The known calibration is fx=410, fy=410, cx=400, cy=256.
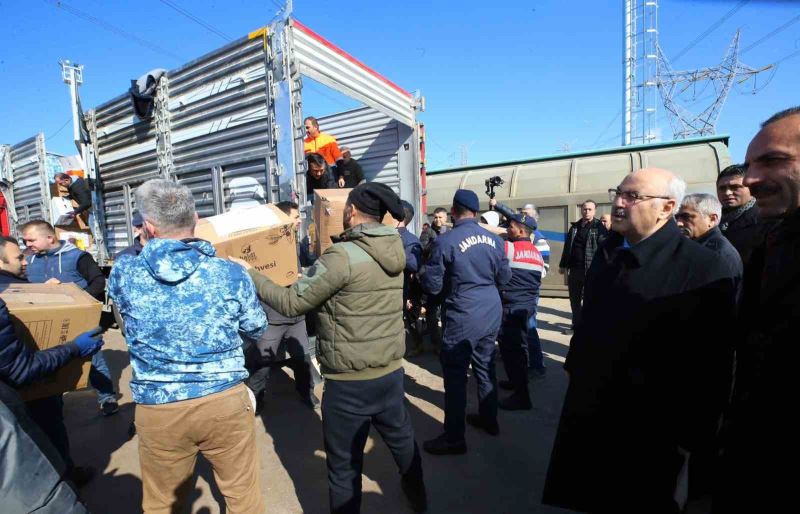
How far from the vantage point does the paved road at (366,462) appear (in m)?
2.61

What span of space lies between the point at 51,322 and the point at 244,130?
256cm

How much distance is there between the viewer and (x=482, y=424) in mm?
3434

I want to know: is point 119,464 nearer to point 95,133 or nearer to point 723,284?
point 723,284

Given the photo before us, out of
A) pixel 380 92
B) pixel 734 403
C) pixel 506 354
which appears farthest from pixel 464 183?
pixel 734 403

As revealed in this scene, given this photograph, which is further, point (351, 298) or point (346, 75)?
point (346, 75)

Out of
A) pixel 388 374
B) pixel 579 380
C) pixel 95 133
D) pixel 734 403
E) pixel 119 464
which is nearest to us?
pixel 734 403

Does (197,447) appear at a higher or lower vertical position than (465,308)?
lower

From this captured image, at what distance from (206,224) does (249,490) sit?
139 cm

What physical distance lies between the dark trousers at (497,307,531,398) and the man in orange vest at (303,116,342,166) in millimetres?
2833

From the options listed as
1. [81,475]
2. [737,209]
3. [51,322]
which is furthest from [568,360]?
[81,475]

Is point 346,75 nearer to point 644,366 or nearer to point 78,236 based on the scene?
point 644,366

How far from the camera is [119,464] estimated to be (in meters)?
3.06

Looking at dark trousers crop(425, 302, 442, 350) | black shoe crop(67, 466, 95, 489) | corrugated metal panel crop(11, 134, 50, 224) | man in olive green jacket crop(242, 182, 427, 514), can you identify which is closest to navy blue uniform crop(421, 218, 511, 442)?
man in olive green jacket crop(242, 182, 427, 514)

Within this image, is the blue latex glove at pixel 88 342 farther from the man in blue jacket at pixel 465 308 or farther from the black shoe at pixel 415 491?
the man in blue jacket at pixel 465 308
